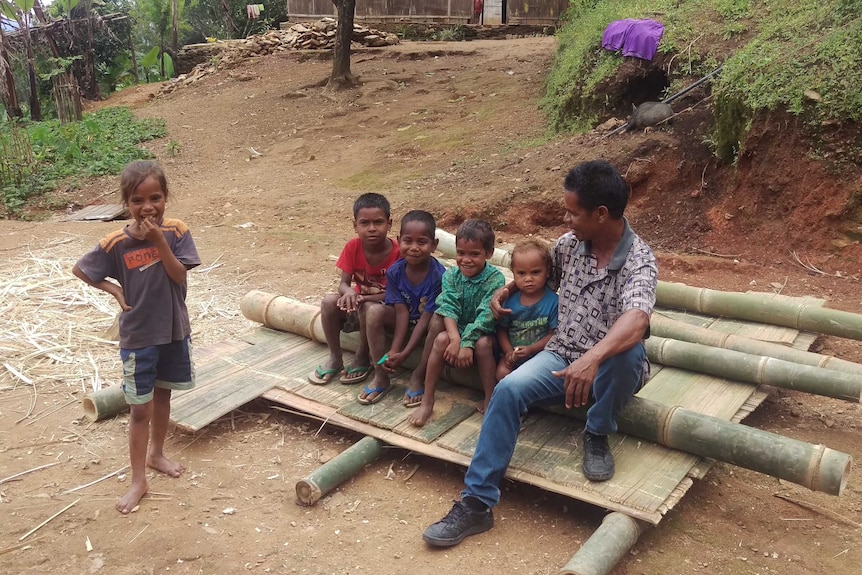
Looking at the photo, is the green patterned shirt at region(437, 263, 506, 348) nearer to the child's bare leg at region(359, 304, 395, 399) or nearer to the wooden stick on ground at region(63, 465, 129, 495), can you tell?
the child's bare leg at region(359, 304, 395, 399)

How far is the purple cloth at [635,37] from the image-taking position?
27.5 feet

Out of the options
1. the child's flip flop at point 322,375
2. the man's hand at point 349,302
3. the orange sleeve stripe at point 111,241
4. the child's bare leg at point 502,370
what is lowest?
the child's flip flop at point 322,375

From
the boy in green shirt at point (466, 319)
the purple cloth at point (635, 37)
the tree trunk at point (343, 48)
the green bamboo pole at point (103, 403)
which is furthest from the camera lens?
the tree trunk at point (343, 48)

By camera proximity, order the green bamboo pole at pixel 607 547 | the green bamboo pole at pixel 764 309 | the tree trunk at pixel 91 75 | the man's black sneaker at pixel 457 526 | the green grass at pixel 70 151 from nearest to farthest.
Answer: the green bamboo pole at pixel 607 547 → the man's black sneaker at pixel 457 526 → the green bamboo pole at pixel 764 309 → the green grass at pixel 70 151 → the tree trunk at pixel 91 75

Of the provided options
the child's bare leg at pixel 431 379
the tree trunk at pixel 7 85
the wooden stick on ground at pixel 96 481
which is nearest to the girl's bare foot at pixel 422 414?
the child's bare leg at pixel 431 379

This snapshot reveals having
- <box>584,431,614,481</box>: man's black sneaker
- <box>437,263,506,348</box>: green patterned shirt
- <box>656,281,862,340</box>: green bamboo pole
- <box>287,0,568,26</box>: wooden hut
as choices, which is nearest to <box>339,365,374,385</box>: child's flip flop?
<box>437,263,506,348</box>: green patterned shirt

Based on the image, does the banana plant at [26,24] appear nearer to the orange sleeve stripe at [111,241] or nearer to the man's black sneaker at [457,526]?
the orange sleeve stripe at [111,241]

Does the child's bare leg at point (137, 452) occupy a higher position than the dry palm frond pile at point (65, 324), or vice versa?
the child's bare leg at point (137, 452)

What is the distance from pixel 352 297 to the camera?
3967 mm

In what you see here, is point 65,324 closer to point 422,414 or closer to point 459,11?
point 422,414

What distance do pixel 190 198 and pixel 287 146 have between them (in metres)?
2.81

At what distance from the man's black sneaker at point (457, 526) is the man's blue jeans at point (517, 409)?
0.21ft

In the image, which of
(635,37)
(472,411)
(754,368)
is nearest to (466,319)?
(472,411)

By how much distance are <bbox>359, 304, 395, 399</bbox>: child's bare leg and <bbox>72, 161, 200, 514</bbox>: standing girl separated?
3.27ft
